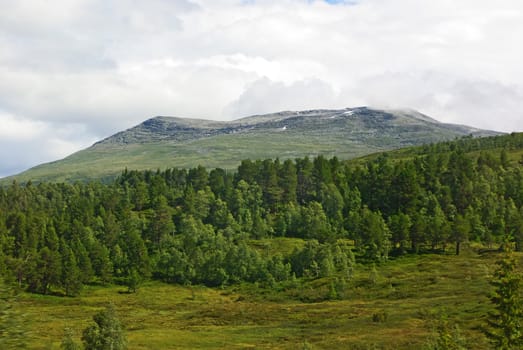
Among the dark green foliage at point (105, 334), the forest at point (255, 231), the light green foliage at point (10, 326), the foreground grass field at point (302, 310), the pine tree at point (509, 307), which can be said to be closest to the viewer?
the light green foliage at point (10, 326)

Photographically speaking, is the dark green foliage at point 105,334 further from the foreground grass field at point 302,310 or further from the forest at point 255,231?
the forest at point 255,231

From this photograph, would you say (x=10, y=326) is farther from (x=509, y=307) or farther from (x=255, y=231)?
(x=255, y=231)

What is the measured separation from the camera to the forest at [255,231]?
483ft

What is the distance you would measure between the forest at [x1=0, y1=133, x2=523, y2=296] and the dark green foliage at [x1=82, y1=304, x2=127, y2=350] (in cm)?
7195

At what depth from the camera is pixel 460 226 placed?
491 ft

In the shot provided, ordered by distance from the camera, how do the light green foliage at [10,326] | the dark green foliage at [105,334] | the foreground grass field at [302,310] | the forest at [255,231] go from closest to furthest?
the light green foliage at [10,326], the dark green foliage at [105,334], the foreground grass field at [302,310], the forest at [255,231]

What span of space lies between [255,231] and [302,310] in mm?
66459

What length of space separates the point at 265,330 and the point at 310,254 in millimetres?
56837

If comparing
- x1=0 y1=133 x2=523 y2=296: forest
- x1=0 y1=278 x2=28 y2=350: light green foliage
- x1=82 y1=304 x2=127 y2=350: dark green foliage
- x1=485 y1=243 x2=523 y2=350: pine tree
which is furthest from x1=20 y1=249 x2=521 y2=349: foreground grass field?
x1=0 y1=278 x2=28 y2=350: light green foliage

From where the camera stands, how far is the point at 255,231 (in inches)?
6905

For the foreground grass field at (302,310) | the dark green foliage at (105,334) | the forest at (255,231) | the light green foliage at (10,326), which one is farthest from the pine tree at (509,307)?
the forest at (255,231)

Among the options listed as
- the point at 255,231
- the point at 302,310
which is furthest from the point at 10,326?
the point at 255,231

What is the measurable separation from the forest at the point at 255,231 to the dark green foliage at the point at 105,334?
7195cm

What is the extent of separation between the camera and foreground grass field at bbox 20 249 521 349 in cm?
8138
